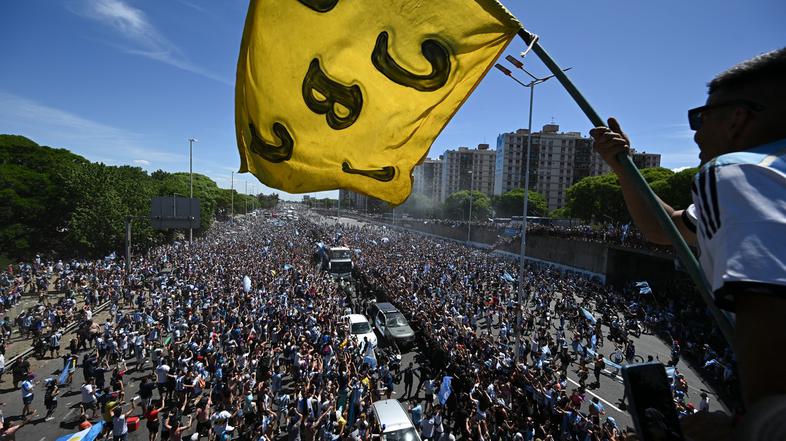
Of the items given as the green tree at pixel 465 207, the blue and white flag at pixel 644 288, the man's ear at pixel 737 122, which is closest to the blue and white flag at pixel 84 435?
the man's ear at pixel 737 122

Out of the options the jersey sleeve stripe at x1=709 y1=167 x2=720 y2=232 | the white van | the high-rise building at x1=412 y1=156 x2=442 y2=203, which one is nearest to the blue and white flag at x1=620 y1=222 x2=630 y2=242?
the white van

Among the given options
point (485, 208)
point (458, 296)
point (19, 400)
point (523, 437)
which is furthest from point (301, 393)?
point (485, 208)

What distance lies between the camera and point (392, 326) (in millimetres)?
16531

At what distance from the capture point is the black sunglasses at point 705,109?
1.34m

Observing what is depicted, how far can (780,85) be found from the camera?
1312mm

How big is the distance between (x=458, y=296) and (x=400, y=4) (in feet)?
69.6

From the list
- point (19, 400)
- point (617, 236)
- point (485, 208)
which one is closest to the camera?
point (19, 400)

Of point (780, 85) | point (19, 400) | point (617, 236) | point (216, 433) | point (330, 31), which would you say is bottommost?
point (19, 400)

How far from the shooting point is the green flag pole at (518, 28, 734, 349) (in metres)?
1.54

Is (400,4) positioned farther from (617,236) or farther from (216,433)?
(617,236)

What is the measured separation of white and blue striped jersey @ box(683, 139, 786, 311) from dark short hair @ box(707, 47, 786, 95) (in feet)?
1.23

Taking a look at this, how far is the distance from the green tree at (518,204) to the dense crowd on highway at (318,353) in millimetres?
53800

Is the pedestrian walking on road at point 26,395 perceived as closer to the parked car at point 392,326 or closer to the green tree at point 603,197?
the parked car at point 392,326

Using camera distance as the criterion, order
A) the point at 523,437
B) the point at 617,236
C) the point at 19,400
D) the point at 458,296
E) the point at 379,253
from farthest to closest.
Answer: the point at 379,253 < the point at 617,236 < the point at 458,296 < the point at 19,400 < the point at 523,437
